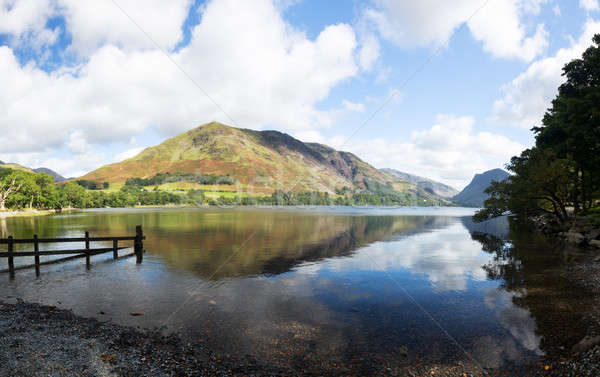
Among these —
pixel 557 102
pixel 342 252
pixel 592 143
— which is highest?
pixel 557 102

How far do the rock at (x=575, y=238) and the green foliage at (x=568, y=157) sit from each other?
15.9ft

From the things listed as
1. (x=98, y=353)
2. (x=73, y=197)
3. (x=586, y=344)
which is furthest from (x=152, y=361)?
(x=73, y=197)

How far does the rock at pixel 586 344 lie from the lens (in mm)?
9953

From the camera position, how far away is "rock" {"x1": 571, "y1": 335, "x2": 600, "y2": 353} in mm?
9953

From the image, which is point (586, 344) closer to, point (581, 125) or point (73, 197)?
point (581, 125)

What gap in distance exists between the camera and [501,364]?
10.0 metres

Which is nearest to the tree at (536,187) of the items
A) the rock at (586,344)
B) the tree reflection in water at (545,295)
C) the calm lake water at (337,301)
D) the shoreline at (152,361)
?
the tree reflection in water at (545,295)

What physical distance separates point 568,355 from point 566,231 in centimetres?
3640

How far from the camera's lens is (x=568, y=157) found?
124ft

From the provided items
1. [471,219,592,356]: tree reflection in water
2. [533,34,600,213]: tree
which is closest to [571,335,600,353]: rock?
[471,219,592,356]: tree reflection in water

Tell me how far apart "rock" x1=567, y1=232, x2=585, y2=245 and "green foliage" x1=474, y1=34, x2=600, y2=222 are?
4838mm

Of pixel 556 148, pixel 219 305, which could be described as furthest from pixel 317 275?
pixel 556 148

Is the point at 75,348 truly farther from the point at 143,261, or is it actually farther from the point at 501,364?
the point at 143,261

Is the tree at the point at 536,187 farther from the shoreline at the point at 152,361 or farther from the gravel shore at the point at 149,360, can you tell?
the shoreline at the point at 152,361
